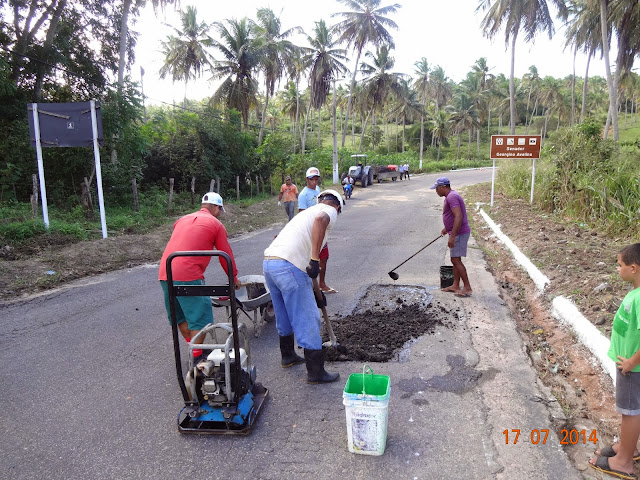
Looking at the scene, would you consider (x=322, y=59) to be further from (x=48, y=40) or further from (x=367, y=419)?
(x=367, y=419)

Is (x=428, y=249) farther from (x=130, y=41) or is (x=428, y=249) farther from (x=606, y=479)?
(x=130, y=41)

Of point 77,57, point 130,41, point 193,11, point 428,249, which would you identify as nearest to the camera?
point 428,249

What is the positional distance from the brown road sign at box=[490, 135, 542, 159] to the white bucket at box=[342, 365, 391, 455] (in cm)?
1400

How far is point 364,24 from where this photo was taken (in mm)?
33688

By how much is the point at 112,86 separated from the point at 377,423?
53.0 ft

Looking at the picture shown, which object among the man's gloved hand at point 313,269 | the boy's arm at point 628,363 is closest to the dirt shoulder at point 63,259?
the man's gloved hand at point 313,269

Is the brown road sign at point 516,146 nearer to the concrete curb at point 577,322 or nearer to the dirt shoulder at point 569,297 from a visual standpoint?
the dirt shoulder at point 569,297

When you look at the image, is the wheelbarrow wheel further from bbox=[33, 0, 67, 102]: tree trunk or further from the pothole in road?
bbox=[33, 0, 67, 102]: tree trunk

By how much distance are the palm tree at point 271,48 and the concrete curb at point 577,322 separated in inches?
1046

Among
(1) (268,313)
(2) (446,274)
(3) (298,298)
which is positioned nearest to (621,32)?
(2) (446,274)

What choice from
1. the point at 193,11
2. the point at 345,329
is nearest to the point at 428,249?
the point at 345,329

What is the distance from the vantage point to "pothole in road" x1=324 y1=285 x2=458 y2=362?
458 cm

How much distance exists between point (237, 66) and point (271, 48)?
9.59ft

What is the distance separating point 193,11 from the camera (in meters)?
34.9
